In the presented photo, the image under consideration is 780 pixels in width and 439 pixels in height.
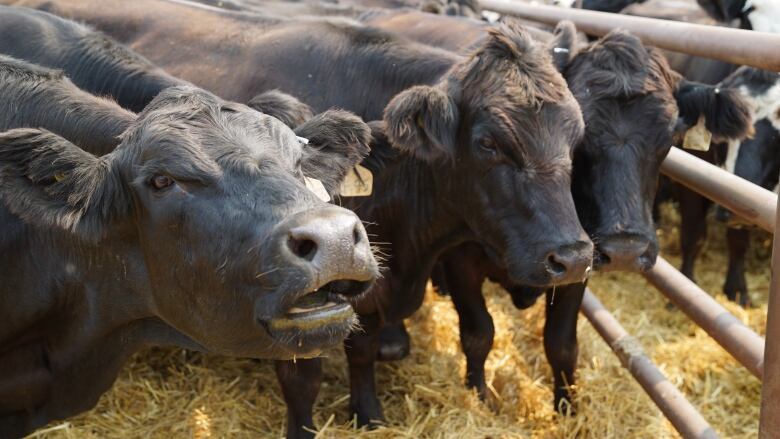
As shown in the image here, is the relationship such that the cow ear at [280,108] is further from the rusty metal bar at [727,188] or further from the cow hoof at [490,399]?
the cow hoof at [490,399]

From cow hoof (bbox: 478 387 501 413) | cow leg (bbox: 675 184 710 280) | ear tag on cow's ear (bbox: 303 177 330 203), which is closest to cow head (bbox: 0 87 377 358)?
ear tag on cow's ear (bbox: 303 177 330 203)

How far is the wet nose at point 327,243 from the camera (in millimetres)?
2150

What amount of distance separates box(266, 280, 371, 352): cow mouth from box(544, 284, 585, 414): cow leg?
2.09 metres

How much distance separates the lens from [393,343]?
4594 millimetres

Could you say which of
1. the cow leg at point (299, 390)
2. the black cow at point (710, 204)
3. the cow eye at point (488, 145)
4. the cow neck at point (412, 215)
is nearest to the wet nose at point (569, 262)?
the cow eye at point (488, 145)

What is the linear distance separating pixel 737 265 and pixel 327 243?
15.8 feet

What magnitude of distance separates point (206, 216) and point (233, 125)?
1.05 ft

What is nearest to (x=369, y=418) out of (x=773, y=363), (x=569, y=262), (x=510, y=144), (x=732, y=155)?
(x=569, y=262)

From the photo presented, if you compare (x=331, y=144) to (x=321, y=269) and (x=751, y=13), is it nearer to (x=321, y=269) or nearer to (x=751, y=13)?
(x=321, y=269)

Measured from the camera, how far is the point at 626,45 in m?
3.96

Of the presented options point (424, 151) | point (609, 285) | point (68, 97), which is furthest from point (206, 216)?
point (609, 285)

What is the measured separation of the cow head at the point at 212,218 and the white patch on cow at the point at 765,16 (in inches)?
168

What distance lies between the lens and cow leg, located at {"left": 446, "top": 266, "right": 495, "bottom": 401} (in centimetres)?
431

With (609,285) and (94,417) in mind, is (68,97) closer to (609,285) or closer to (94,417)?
(94,417)
